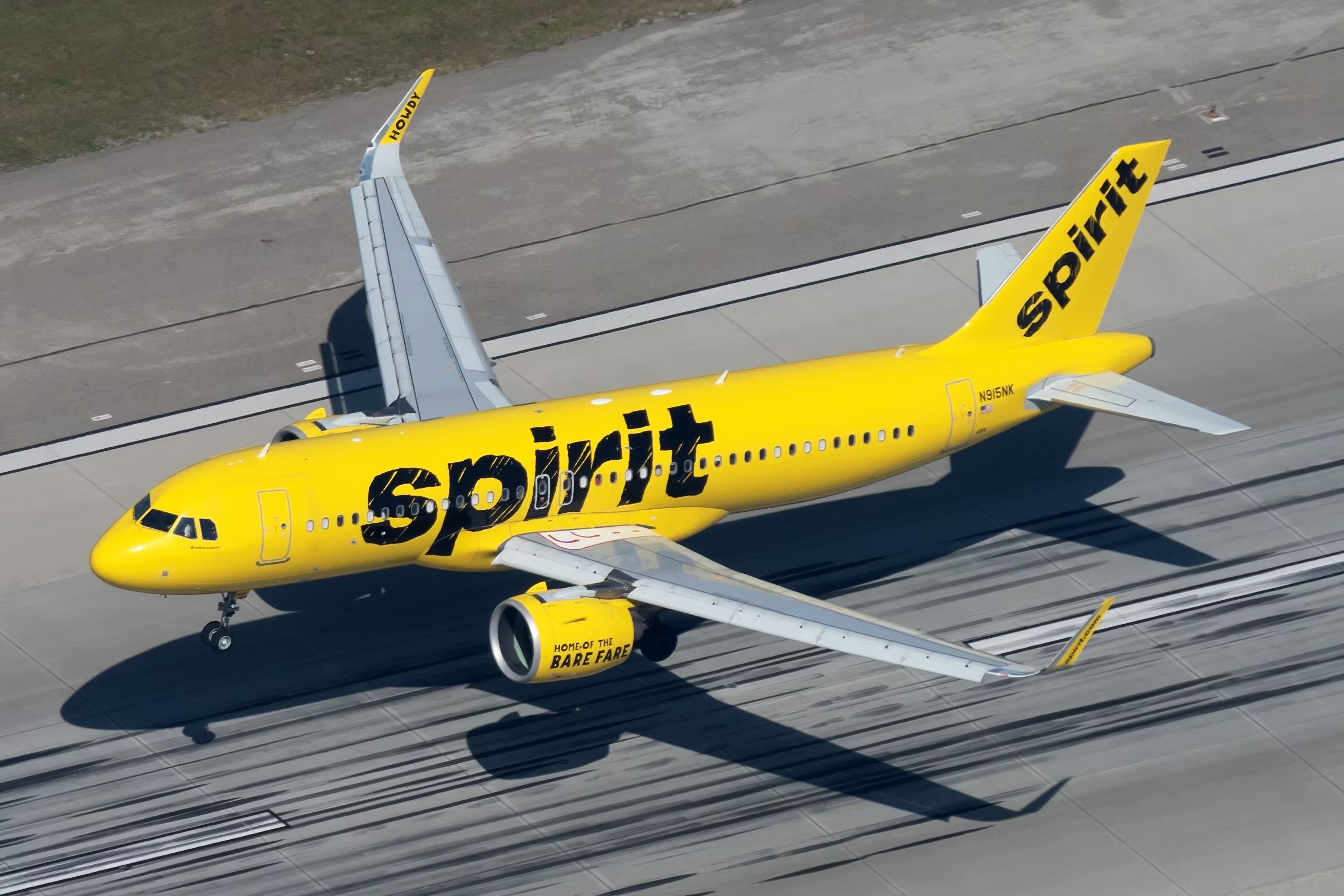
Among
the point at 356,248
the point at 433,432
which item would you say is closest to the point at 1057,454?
the point at 433,432

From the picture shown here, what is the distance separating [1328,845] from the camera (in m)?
41.1

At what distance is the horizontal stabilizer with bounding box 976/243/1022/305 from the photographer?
50719mm

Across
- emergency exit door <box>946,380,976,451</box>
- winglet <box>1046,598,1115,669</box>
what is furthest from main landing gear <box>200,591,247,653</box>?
winglet <box>1046,598,1115,669</box>

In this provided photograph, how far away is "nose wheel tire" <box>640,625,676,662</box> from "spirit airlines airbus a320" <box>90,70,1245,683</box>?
5 cm

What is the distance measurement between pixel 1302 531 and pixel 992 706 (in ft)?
34.3

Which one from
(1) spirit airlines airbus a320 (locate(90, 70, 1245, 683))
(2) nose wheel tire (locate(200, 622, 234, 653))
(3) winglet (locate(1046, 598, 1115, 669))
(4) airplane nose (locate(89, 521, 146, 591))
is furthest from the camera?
(2) nose wheel tire (locate(200, 622, 234, 653))

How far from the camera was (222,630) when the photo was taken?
4516cm

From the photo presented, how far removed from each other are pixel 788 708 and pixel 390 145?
22190 millimetres

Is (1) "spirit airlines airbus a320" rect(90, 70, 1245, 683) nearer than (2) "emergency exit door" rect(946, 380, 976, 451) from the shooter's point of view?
Yes

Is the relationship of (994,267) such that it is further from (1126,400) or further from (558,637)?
(558,637)

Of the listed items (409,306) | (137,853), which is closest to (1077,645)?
(137,853)

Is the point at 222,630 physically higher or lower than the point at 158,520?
lower

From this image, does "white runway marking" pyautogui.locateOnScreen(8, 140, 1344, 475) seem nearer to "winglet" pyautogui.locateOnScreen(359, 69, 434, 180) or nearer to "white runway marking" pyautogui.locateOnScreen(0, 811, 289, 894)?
"winglet" pyautogui.locateOnScreen(359, 69, 434, 180)

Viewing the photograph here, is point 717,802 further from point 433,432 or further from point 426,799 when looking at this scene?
point 433,432
